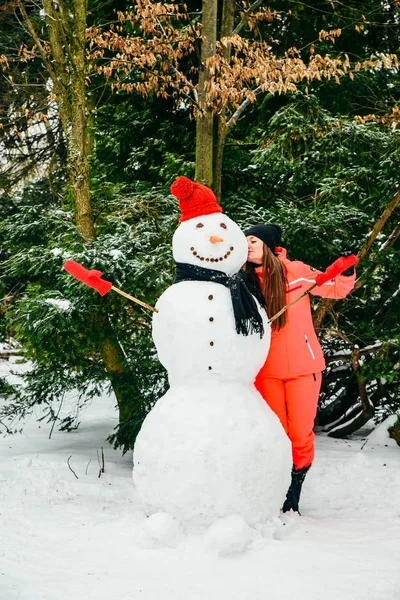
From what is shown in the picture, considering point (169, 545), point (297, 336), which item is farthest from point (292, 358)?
point (169, 545)

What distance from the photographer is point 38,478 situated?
190 inches

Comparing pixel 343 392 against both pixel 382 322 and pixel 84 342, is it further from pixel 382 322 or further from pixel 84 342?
pixel 84 342

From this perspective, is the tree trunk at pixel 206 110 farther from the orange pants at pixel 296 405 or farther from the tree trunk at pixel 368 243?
the orange pants at pixel 296 405

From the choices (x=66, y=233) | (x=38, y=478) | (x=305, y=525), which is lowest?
(x=38, y=478)

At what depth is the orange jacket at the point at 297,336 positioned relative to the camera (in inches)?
161

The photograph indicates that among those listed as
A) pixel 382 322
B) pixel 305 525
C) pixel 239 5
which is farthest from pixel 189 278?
pixel 239 5

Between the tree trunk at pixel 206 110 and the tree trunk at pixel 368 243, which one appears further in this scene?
the tree trunk at pixel 206 110

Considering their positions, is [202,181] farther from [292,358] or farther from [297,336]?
[292,358]

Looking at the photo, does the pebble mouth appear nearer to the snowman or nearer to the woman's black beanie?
the snowman

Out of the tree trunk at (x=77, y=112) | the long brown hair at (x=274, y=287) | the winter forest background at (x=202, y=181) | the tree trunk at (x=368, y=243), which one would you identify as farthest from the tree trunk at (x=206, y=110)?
the long brown hair at (x=274, y=287)

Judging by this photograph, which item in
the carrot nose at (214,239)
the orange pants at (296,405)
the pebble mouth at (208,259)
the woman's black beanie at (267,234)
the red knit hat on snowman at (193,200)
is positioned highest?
the red knit hat on snowman at (193,200)

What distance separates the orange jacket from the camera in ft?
13.4

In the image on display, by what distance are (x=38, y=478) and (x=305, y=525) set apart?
209cm

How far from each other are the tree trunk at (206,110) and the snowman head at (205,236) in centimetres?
188
